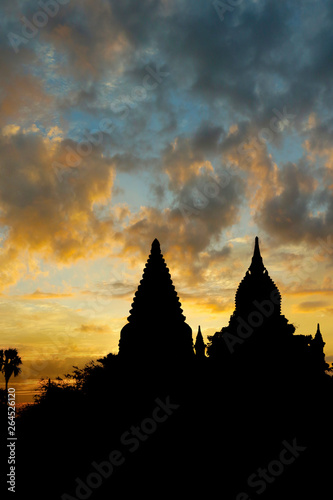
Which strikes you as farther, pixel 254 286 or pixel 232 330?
pixel 254 286

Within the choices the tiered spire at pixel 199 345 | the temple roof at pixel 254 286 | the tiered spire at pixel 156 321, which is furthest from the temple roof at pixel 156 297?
the tiered spire at pixel 199 345

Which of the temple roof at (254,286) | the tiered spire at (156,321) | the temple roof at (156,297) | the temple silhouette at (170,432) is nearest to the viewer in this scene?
the temple silhouette at (170,432)

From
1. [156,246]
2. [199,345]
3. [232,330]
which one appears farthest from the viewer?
[199,345]

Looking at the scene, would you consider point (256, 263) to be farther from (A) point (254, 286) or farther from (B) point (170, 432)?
(B) point (170, 432)

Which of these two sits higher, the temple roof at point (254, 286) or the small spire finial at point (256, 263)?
the small spire finial at point (256, 263)

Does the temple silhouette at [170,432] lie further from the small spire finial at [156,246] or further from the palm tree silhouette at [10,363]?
the palm tree silhouette at [10,363]

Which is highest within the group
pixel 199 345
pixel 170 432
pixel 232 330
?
pixel 199 345

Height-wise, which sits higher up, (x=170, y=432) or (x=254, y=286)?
(x=254, y=286)

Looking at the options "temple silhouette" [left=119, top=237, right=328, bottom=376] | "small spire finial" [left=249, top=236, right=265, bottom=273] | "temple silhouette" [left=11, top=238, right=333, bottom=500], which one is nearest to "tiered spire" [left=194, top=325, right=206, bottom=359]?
"temple silhouette" [left=119, top=237, right=328, bottom=376]

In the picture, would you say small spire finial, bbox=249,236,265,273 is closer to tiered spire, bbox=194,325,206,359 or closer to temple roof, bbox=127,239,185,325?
temple roof, bbox=127,239,185,325

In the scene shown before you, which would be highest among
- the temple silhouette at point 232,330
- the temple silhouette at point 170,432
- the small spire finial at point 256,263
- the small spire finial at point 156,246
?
the small spire finial at point 256,263

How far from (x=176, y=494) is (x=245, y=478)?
4151mm

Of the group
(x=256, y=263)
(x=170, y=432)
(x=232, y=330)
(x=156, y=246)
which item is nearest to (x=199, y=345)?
(x=232, y=330)

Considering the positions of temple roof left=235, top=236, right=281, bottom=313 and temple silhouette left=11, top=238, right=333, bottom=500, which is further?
temple roof left=235, top=236, right=281, bottom=313
